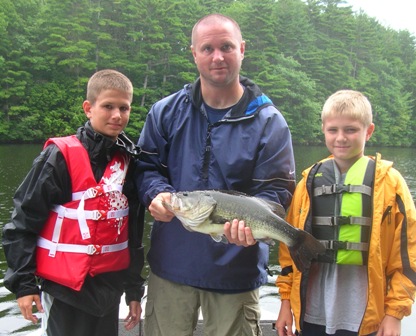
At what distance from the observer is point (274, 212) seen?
9.05 feet

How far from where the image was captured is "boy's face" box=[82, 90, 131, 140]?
3.21m

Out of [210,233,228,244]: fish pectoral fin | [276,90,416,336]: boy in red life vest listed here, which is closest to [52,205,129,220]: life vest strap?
[210,233,228,244]: fish pectoral fin

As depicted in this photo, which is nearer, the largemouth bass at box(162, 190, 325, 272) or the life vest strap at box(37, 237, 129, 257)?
the largemouth bass at box(162, 190, 325, 272)

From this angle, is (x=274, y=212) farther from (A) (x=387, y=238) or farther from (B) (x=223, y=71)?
(B) (x=223, y=71)

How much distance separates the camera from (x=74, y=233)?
2924mm

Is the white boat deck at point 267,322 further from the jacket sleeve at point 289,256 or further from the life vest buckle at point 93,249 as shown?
the life vest buckle at point 93,249

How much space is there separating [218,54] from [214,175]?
835 mm

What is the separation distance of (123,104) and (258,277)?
5.40 feet

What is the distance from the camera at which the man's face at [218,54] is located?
295 cm

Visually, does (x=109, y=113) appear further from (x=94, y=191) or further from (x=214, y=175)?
(x=214, y=175)

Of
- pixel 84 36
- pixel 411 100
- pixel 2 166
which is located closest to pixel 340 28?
pixel 411 100

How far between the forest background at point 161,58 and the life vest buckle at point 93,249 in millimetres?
34065

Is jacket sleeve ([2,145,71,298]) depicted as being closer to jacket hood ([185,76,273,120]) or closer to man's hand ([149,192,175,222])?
man's hand ([149,192,175,222])

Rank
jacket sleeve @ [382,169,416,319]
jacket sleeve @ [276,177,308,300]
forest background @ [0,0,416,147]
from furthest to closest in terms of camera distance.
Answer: forest background @ [0,0,416,147]
jacket sleeve @ [276,177,308,300]
jacket sleeve @ [382,169,416,319]
